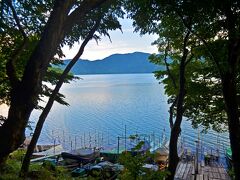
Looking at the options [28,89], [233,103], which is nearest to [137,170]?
[28,89]

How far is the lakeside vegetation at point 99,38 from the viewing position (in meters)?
4.85

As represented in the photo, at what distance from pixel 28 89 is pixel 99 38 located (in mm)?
→ 6376

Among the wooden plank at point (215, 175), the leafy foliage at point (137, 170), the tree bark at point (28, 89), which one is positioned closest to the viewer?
the tree bark at point (28, 89)

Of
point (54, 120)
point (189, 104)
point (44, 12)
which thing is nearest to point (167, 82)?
point (189, 104)

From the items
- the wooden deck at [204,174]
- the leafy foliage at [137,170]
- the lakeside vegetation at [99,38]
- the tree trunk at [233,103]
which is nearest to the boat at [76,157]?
the wooden deck at [204,174]

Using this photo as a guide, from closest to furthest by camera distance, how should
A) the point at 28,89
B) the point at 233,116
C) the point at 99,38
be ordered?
the point at 28,89 → the point at 233,116 → the point at 99,38

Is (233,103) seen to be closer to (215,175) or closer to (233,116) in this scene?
(233,116)

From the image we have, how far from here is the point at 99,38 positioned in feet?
35.5

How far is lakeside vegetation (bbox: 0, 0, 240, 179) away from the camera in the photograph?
15.9ft

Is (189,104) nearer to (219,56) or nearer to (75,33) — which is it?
(219,56)

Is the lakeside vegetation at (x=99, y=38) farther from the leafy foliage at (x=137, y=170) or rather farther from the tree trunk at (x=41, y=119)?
the leafy foliage at (x=137, y=170)

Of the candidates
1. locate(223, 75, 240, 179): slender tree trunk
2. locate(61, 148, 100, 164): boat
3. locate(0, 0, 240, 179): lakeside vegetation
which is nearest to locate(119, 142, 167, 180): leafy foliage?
locate(0, 0, 240, 179): lakeside vegetation

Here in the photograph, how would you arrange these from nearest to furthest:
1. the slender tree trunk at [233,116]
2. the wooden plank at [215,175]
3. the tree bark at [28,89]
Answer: the tree bark at [28,89] < the slender tree trunk at [233,116] < the wooden plank at [215,175]

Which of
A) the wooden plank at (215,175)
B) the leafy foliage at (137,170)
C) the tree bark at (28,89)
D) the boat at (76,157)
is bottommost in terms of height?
the boat at (76,157)
